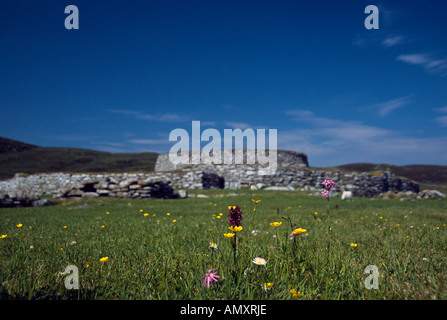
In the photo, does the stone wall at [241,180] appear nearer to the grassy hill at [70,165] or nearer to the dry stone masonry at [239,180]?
the dry stone masonry at [239,180]

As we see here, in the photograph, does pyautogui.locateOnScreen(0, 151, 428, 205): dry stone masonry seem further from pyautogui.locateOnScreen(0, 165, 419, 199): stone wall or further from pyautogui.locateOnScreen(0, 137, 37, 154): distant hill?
pyautogui.locateOnScreen(0, 137, 37, 154): distant hill

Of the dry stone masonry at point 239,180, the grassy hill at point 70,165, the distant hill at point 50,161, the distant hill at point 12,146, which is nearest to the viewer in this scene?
the dry stone masonry at point 239,180

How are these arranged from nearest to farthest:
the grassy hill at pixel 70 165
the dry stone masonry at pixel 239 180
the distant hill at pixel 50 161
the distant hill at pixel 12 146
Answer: the dry stone masonry at pixel 239 180 < the grassy hill at pixel 70 165 < the distant hill at pixel 50 161 < the distant hill at pixel 12 146

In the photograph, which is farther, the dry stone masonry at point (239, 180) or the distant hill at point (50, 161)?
the distant hill at point (50, 161)

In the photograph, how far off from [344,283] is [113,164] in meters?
97.5

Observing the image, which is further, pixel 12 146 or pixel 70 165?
pixel 12 146

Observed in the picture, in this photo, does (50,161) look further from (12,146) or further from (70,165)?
(12,146)

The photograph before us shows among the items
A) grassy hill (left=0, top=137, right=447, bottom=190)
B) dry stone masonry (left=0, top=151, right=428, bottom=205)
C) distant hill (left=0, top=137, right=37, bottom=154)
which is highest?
distant hill (left=0, top=137, right=37, bottom=154)

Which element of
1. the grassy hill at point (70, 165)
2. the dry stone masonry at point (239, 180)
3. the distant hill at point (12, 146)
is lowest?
the dry stone masonry at point (239, 180)

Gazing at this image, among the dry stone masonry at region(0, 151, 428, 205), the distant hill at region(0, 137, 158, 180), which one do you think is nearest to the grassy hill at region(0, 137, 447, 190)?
the distant hill at region(0, 137, 158, 180)

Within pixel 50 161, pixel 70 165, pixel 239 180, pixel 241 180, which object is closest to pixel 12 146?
pixel 50 161

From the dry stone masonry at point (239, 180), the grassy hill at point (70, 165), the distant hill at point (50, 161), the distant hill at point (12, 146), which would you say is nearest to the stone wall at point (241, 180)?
the dry stone masonry at point (239, 180)

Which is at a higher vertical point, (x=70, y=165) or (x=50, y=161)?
(x=50, y=161)
